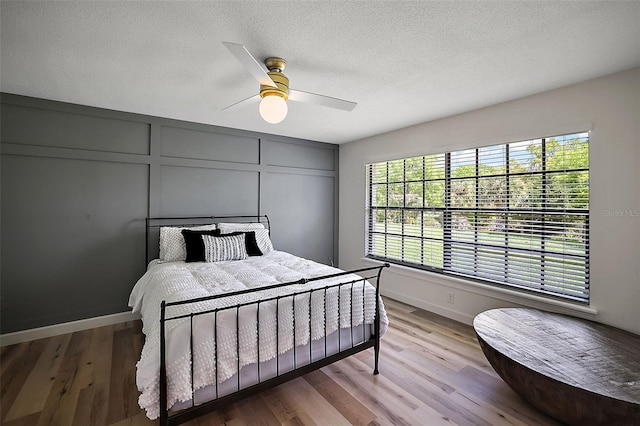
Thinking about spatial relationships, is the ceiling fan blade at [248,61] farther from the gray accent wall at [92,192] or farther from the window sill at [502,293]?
the window sill at [502,293]

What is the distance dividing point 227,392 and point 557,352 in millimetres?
2151

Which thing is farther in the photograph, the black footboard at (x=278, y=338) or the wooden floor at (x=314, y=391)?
the wooden floor at (x=314, y=391)

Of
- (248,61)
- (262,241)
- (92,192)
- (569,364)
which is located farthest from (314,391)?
(92,192)

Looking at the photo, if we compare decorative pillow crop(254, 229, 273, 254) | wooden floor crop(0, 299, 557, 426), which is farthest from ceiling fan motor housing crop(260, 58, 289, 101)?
wooden floor crop(0, 299, 557, 426)

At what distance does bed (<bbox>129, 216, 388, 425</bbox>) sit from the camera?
5.42 feet

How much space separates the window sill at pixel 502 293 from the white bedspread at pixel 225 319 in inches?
55.1

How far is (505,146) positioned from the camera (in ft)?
10.4

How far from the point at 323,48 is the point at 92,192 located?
298 centimetres

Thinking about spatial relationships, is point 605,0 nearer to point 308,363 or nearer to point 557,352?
point 557,352

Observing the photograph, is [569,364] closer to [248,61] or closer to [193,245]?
[248,61]

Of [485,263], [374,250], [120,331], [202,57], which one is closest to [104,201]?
[120,331]

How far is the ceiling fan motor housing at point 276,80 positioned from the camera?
6.98 feet

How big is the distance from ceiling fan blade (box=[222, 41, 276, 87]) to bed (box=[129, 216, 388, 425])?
1.36 m

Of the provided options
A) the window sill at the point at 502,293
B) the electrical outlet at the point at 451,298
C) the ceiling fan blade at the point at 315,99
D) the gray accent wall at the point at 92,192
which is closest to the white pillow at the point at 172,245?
the gray accent wall at the point at 92,192
